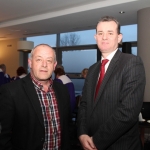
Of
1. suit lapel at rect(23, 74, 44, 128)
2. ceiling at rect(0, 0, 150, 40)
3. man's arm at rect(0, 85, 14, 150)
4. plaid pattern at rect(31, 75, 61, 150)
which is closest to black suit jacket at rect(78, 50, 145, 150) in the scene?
plaid pattern at rect(31, 75, 61, 150)

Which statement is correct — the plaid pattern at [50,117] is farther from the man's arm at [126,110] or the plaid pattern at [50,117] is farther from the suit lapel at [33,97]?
the man's arm at [126,110]

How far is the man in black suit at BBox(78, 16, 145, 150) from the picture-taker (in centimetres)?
147

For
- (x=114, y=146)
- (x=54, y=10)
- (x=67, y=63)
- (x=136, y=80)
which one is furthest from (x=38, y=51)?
(x=67, y=63)

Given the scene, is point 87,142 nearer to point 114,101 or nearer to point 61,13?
point 114,101

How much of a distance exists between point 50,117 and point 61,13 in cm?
404

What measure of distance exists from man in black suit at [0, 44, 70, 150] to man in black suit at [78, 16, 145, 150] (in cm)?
25

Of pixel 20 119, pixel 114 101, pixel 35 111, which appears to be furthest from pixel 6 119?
pixel 114 101

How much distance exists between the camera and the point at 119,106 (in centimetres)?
149

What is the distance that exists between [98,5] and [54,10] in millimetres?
1294

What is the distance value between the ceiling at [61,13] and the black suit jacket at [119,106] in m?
2.98

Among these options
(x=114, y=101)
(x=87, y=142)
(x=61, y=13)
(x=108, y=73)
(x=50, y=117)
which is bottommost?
(x=87, y=142)

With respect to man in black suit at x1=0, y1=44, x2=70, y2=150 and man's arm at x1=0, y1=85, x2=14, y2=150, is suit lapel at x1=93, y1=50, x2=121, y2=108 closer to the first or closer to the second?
man in black suit at x1=0, y1=44, x2=70, y2=150

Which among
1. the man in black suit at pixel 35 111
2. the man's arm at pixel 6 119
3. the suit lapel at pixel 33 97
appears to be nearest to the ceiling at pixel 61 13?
the man in black suit at pixel 35 111

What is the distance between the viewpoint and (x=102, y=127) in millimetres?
1515
